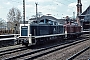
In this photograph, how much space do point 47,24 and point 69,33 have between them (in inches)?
368

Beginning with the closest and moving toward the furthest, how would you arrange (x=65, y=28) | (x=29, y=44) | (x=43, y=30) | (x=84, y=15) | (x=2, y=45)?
(x=29, y=44), (x=2, y=45), (x=43, y=30), (x=65, y=28), (x=84, y=15)

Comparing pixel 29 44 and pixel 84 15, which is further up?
pixel 84 15

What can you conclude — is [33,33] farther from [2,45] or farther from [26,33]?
[2,45]

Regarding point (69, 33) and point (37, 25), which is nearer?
point (37, 25)

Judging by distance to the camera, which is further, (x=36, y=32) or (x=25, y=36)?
(x=36, y=32)

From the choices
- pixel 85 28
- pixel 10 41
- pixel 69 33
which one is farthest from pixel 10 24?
pixel 10 41

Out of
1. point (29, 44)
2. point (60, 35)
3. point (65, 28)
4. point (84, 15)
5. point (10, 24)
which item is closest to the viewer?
point (29, 44)

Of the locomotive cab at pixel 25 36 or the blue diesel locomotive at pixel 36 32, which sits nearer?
the locomotive cab at pixel 25 36

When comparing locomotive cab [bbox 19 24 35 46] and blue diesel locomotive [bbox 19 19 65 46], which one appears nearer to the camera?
locomotive cab [bbox 19 24 35 46]

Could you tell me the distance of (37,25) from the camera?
23172 millimetres

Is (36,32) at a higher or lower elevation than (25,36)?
higher

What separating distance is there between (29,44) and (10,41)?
4386 mm

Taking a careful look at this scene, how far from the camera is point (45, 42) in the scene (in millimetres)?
25438

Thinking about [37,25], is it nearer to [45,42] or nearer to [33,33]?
[33,33]
